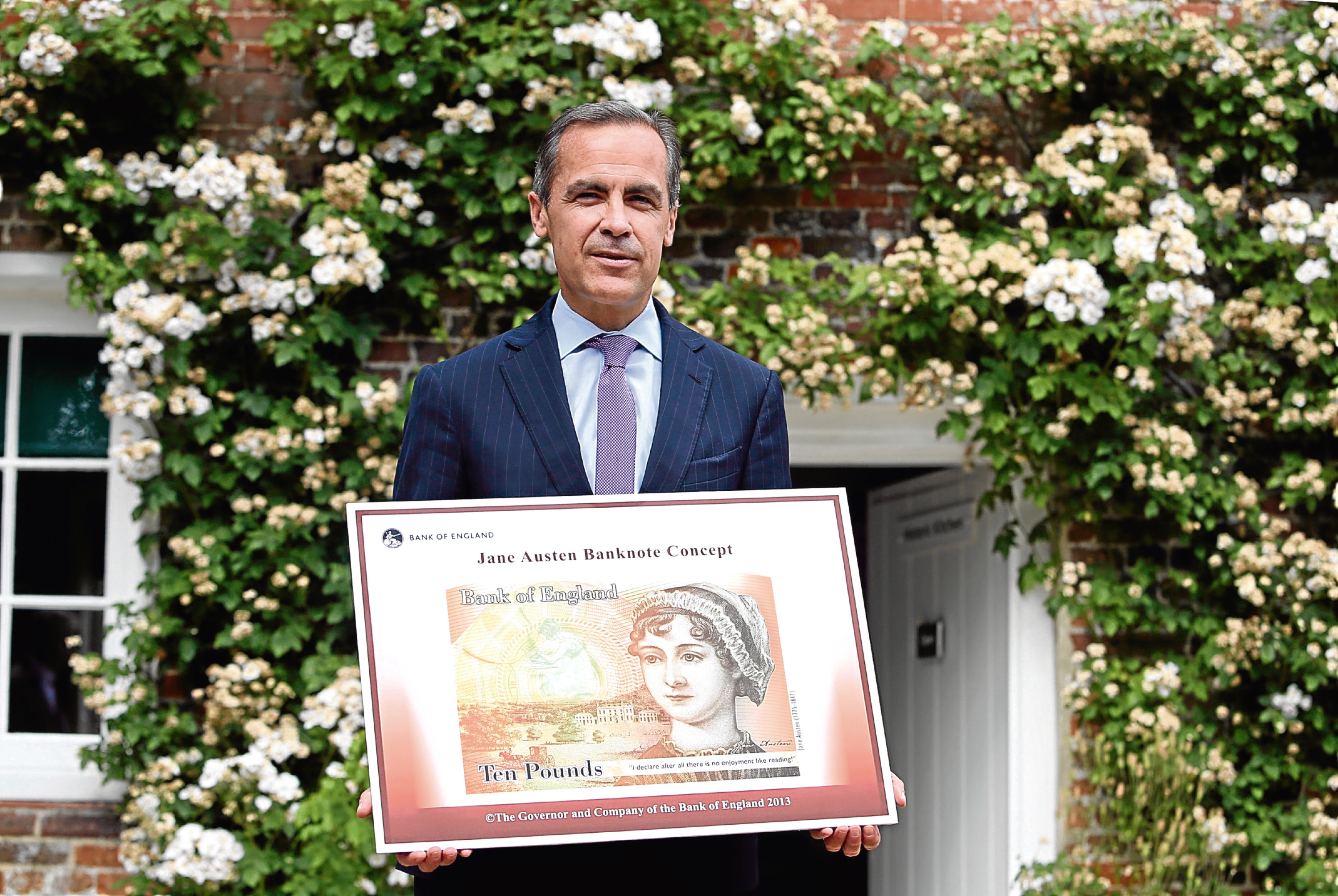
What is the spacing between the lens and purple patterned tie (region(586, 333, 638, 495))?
5.99 feet

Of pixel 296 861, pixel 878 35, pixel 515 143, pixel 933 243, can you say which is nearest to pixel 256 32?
pixel 515 143

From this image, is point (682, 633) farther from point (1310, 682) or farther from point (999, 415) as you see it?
point (1310, 682)

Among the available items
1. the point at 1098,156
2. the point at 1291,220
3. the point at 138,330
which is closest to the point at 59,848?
the point at 138,330

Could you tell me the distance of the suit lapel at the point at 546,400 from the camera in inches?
71.3

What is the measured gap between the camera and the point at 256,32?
462 centimetres

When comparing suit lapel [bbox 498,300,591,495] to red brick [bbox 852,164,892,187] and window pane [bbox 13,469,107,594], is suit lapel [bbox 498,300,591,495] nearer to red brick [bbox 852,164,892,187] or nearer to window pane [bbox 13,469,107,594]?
red brick [bbox 852,164,892,187]

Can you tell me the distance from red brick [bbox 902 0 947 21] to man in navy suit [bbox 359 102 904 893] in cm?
308

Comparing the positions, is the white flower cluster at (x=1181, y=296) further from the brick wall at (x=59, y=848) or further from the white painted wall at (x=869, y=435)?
the brick wall at (x=59, y=848)

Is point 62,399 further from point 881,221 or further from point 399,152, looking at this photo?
point 881,221

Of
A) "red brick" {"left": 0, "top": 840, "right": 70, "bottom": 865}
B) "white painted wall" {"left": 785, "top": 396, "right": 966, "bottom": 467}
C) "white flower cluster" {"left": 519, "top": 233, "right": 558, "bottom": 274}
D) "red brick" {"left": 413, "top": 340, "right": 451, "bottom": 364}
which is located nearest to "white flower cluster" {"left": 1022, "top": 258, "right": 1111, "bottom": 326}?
"white painted wall" {"left": 785, "top": 396, "right": 966, "bottom": 467}

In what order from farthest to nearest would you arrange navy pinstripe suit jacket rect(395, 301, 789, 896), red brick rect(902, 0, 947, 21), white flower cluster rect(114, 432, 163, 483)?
1. red brick rect(902, 0, 947, 21)
2. white flower cluster rect(114, 432, 163, 483)
3. navy pinstripe suit jacket rect(395, 301, 789, 896)

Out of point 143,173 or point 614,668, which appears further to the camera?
point 143,173

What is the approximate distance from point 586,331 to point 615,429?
189 millimetres

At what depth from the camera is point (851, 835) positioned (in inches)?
64.9
